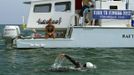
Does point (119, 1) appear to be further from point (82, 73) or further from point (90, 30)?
point (82, 73)

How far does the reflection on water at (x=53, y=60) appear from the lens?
1723 cm

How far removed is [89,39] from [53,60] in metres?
5.29

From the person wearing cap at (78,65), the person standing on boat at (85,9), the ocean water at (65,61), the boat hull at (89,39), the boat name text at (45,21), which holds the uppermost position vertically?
the person standing on boat at (85,9)

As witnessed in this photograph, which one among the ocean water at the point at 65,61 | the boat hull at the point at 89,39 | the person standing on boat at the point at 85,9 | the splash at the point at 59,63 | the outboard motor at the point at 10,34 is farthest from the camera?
the outboard motor at the point at 10,34

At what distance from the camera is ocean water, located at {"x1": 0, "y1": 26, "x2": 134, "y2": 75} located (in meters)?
17.2

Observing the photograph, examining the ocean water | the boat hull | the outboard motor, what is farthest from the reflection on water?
the outboard motor

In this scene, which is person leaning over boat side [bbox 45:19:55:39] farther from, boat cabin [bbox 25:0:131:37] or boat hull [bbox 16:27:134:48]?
boat cabin [bbox 25:0:131:37]

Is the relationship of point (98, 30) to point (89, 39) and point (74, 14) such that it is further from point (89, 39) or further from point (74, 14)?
point (74, 14)

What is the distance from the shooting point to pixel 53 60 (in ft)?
67.9

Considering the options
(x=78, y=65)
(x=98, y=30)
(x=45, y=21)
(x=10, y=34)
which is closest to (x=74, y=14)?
(x=45, y=21)

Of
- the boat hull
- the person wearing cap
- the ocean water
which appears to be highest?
the boat hull

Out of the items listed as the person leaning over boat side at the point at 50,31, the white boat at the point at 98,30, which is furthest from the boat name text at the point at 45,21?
the person leaning over boat side at the point at 50,31

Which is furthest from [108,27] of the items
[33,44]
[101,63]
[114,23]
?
[101,63]

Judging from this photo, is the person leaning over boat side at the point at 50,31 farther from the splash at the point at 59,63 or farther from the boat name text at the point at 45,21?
the splash at the point at 59,63
